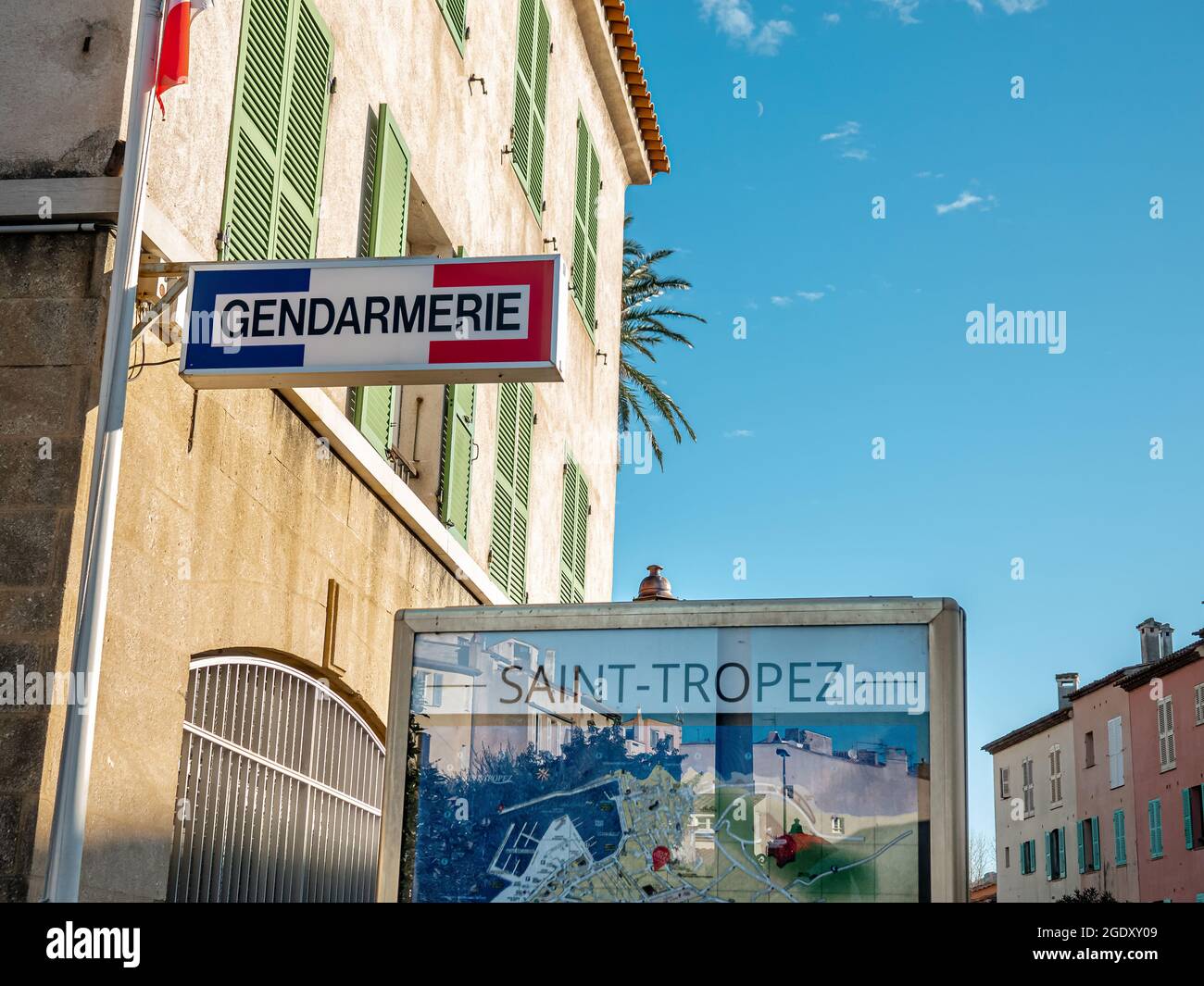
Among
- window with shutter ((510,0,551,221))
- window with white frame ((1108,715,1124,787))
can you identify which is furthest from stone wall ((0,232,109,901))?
window with white frame ((1108,715,1124,787))

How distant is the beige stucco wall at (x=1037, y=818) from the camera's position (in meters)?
56.7

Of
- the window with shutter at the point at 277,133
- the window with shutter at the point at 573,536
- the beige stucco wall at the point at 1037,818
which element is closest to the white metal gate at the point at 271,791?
the window with shutter at the point at 277,133

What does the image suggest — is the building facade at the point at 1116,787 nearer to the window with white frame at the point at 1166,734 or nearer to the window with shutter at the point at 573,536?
the window with white frame at the point at 1166,734

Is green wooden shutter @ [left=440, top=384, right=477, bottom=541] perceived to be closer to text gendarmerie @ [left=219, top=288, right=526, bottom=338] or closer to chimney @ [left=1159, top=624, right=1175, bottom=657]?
text gendarmerie @ [left=219, top=288, right=526, bottom=338]

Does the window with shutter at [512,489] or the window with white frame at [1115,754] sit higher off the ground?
the window with white frame at [1115,754]

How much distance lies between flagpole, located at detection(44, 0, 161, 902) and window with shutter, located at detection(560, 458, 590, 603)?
10831 millimetres

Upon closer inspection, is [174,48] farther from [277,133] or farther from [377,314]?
[277,133]

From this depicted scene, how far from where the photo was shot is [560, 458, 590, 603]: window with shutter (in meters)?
18.1

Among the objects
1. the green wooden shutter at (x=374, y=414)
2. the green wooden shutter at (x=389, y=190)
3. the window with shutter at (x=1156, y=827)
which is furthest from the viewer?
the window with shutter at (x=1156, y=827)

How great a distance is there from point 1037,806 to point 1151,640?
867 cm

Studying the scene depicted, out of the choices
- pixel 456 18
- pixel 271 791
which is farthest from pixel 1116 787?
pixel 271 791

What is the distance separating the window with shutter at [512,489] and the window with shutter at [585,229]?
2.77 meters
